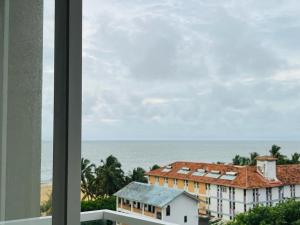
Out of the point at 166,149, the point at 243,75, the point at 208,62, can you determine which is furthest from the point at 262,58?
the point at 166,149

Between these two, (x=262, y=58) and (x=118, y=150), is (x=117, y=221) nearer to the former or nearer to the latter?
(x=118, y=150)

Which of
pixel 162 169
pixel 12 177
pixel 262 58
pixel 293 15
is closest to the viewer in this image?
pixel 12 177

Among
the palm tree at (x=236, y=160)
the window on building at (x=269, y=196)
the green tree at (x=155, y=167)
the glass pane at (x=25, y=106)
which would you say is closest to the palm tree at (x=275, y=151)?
the window on building at (x=269, y=196)

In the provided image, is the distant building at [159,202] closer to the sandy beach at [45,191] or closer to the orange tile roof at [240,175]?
the orange tile roof at [240,175]

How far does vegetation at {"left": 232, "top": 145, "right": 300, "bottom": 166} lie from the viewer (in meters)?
1.95

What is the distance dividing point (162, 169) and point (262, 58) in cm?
128

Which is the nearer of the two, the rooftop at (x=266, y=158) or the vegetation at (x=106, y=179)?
the rooftop at (x=266, y=158)

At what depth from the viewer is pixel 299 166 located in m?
1.96

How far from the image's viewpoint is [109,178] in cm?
323

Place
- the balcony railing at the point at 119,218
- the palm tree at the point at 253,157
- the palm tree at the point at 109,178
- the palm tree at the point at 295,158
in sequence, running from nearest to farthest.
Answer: the balcony railing at the point at 119,218, the palm tree at the point at 295,158, the palm tree at the point at 253,157, the palm tree at the point at 109,178

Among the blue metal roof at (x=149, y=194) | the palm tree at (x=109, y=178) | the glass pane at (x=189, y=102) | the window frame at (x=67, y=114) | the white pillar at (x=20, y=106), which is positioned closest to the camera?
the window frame at (x=67, y=114)

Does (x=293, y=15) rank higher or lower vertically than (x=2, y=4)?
higher

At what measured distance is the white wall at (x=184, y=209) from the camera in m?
2.65

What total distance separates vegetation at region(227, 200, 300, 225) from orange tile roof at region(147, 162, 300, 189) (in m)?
0.13
